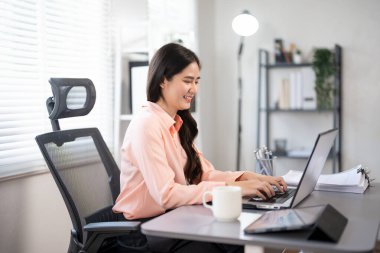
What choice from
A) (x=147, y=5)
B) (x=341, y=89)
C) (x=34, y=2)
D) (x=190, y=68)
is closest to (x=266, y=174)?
(x=190, y=68)

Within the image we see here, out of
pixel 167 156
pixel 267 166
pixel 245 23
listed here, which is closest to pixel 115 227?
pixel 167 156

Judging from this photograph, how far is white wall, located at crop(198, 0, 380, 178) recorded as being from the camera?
12.7ft

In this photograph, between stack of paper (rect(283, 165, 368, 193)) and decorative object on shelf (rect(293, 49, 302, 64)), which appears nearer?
stack of paper (rect(283, 165, 368, 193))

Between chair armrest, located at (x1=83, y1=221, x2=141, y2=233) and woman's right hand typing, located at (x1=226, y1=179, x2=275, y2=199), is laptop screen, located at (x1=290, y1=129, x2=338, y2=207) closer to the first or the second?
woman's right hand typing, located at (x1=226, y1=179, x2=275, y2=199)

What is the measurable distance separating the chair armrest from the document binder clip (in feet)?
2.02

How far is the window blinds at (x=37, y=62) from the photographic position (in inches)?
88.8

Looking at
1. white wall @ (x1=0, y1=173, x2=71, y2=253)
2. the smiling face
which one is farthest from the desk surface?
white wall @ (x1=0, y1=173, x2=71, y2=253)

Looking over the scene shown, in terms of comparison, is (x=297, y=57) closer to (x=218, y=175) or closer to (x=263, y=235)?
(x=218, y=175)

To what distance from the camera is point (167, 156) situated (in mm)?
1771

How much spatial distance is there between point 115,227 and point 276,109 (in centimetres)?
268

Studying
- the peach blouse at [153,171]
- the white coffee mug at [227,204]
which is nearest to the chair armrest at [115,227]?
the peach blouse at [153,171]

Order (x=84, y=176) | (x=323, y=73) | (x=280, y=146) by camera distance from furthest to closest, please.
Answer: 1. (x=280, y=146)
2. (x=323, y=73)
3. (x=84, y=176)

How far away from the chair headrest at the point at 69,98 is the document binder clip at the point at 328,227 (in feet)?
3.38

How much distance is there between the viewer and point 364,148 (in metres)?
3.91
